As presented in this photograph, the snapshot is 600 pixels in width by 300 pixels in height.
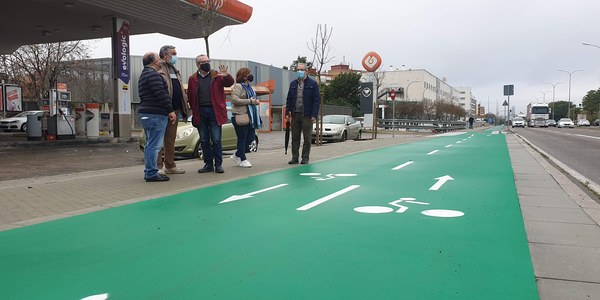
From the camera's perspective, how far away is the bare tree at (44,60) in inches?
1342

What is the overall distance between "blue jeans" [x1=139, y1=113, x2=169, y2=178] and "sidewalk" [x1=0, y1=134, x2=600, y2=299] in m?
0.34

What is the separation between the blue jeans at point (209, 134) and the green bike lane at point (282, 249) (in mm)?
2213

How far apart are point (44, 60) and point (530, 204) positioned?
37761mm

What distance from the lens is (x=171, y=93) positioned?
Answer: 7.57 meters

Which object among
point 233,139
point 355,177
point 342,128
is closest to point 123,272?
point 355,177

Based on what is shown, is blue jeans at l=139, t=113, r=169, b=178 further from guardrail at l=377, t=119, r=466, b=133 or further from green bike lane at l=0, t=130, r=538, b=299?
guardrail at l=377, t=119, r=466, b=133

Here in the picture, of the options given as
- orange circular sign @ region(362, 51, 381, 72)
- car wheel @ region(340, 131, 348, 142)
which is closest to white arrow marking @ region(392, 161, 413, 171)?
car wheel @ region(340, 131, 348, 142)

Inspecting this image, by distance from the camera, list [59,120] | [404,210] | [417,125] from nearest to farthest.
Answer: [404,210] → [59,120] → [417,125]

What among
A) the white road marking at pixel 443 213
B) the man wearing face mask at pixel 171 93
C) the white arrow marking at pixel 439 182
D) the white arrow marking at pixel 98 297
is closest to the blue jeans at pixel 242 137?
the man wearing face mask at pixel 171 93

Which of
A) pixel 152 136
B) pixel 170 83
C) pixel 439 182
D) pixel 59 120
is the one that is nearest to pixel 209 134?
pixel 170 83

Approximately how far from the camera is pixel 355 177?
7.75 meters

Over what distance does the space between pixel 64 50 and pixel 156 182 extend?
1276 inches

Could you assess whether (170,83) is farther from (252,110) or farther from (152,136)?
(252,110)

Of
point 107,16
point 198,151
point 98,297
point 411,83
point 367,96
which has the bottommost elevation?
point 98,297
